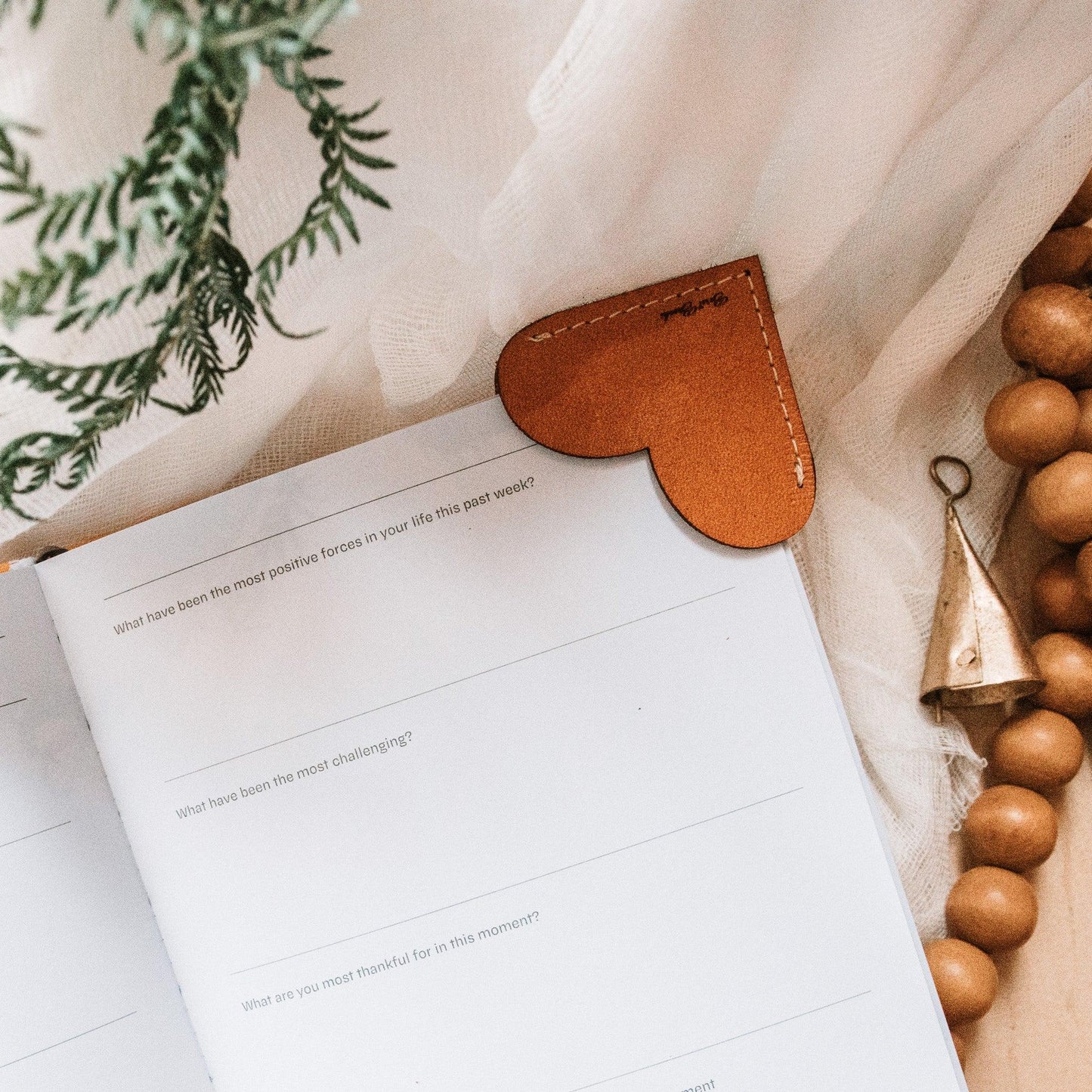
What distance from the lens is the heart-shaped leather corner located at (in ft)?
1.40

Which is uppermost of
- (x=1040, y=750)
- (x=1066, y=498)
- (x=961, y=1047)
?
(x=1066, y=498)

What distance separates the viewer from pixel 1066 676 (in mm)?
455

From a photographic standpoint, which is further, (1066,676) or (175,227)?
(1066,676)

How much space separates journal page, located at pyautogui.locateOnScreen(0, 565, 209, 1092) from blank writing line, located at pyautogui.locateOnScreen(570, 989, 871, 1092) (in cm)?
19

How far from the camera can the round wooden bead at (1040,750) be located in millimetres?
452

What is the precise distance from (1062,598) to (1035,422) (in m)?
0.08

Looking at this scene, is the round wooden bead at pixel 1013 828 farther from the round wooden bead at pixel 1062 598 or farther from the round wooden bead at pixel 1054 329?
the round wooden bead at pixel 1054 329

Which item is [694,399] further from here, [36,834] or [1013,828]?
[36,834]

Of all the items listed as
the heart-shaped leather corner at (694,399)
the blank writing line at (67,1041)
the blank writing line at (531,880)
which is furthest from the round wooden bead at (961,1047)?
the blank writing line at (67,1041)

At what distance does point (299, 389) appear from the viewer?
1.42 ft

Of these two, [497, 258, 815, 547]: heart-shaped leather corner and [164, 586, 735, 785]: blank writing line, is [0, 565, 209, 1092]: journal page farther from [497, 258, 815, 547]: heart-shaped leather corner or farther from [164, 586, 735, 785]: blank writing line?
[497, 258, 815, 547]: heart-shaped leather corner

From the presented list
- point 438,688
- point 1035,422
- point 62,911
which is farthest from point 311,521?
point 1035,422

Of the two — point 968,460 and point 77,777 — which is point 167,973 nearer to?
point 77,777

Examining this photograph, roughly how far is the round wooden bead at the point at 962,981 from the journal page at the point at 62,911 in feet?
1.11
